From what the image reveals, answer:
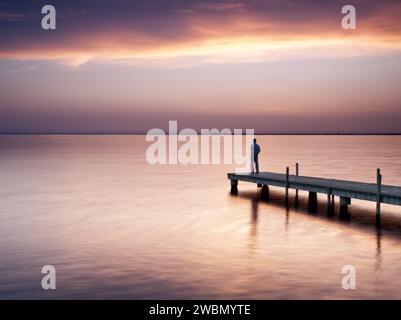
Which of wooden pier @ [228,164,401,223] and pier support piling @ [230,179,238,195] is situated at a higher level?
wooden pier @ [228,164,401,223]

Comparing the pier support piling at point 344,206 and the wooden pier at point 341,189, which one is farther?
the pier support piling at point 344,206

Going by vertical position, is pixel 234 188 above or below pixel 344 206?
below

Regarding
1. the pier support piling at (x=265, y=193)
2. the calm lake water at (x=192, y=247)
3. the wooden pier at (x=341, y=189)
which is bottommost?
the calm lake water at (x=192, y=247)

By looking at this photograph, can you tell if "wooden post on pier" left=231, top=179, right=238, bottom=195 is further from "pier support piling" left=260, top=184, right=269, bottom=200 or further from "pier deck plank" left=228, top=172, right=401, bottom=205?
"pier deck plank" left=228, top=172, right=401, bottom=205

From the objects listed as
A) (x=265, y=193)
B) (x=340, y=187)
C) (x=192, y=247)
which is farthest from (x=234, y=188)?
(x=192, y=247)

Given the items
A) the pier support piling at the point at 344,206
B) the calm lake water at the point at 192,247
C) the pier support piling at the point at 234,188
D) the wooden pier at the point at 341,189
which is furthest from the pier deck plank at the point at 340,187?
the pier support piling at the point at 234,188

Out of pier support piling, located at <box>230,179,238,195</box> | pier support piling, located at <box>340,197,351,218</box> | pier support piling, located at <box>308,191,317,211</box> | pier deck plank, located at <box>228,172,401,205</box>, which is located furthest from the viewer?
pier support piling, located at <box>230,179,238,195</box>

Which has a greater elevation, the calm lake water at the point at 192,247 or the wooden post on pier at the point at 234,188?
the wooden post on pier at the point at 234,188

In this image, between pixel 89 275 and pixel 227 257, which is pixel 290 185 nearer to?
pixel 227 257

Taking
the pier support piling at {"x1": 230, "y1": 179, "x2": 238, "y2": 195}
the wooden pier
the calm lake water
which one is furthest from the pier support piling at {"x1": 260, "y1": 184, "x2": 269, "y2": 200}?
the pier support piling at {"x1": 230, "y1": 179, "x2": 238, "y2": 195}

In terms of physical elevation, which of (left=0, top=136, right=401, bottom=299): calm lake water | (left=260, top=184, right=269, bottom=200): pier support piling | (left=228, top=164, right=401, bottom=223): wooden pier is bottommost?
(left=0, top=136, right=401, bottom=299): calm lake water

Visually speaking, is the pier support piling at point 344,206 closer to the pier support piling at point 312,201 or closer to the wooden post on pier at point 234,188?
the pier support piling at point 312,201

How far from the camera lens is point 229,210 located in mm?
28062

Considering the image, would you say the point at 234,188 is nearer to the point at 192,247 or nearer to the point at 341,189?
the point at 341,189
